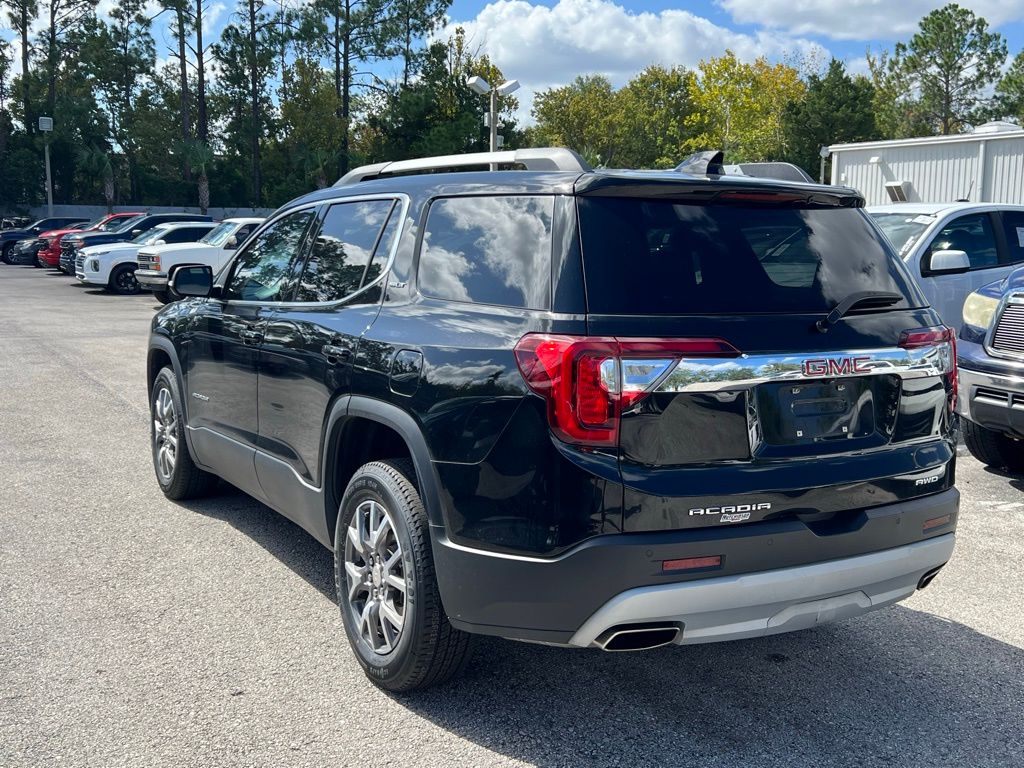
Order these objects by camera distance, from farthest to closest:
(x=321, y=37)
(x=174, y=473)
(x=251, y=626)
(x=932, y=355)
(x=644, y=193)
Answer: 1. (x=321, y=37)
2. (x=174, y=473)
3. (x=251, y=626)
4. (x=932, y=355)
5. (x=644, y=193)

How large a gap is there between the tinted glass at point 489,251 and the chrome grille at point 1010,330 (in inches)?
168

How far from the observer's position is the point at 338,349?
3906mm

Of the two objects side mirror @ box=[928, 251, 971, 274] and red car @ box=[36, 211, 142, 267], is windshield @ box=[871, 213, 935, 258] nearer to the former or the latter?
side mirror @ box=[928, 251, 971, 274]

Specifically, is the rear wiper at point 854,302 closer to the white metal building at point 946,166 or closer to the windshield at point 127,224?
the white metal building at point 946,166

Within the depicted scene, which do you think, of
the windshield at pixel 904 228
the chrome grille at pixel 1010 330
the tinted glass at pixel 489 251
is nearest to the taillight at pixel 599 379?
the tinted glass at pixel 489 251

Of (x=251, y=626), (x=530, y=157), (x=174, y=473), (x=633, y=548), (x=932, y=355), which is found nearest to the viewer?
(x=633, y=548)

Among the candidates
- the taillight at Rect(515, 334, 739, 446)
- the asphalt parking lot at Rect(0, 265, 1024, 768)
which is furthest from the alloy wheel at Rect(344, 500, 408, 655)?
the taillight at Rect(515, 334, 739, 446)

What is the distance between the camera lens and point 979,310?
6914mm

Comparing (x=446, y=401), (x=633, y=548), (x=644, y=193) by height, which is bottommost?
(x=633, y=548)

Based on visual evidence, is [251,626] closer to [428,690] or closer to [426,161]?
[428,690]

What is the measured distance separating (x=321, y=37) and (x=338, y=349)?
201 feet

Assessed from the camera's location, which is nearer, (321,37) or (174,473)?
(174,473)

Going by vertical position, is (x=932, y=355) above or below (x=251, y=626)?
above

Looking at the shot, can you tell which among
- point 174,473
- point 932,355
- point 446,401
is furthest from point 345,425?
point 174,473
